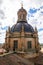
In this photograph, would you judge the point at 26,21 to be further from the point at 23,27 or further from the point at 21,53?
the point at 21,53

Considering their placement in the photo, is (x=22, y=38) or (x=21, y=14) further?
(x=21, y=14)

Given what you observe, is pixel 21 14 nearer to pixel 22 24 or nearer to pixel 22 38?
pixel 22 24

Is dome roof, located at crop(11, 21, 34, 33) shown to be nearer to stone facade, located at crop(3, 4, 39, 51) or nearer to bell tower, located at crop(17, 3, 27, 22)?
stone facade, located at crop(3, 4, 39, 51)

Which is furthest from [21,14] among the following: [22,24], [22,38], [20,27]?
[22,38]

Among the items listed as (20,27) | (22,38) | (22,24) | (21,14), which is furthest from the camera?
(21,14)

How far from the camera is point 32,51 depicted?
116 feet

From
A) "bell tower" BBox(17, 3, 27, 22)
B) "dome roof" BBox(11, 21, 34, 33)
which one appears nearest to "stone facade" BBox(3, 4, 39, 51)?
"dome roof" BBox(11, 21, 34, 33)

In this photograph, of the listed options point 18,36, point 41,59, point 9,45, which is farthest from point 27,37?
point 41,59

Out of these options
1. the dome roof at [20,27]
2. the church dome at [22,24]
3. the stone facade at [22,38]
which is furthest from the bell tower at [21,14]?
the stone facade at [22,38]

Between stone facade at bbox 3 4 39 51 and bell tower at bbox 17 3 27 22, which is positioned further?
bell tower at bbox 17 3 27 22

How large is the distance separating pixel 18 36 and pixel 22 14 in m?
5.77

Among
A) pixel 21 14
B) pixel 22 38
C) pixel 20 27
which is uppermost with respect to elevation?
pixel 21 14

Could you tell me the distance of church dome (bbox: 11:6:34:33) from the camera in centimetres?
3659

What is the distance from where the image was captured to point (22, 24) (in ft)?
121
